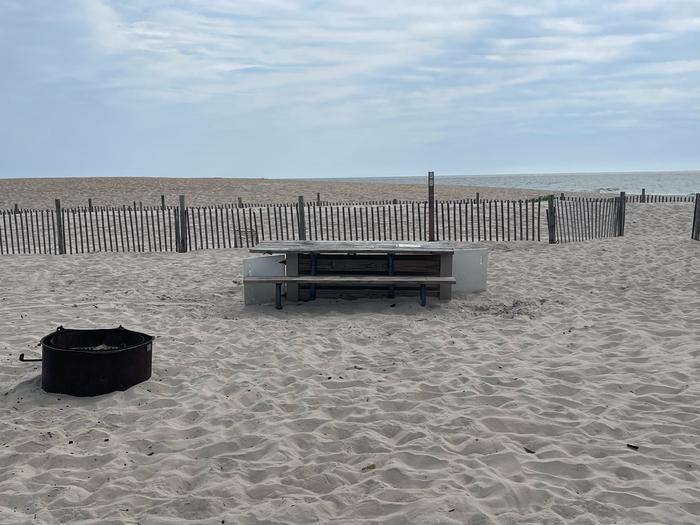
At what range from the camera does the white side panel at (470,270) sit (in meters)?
8.08

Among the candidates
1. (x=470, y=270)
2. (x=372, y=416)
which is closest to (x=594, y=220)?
(x=470, y=270)

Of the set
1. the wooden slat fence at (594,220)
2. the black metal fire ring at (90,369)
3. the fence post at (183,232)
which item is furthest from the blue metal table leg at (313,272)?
the wooden slat fence at (594,220)

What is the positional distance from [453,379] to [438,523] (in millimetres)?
1996

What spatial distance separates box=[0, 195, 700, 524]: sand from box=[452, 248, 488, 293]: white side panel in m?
0.54

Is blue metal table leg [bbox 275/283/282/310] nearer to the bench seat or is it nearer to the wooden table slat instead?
the bench seat

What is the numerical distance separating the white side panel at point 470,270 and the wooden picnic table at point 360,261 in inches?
16.0

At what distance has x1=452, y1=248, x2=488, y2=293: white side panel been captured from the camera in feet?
26.5

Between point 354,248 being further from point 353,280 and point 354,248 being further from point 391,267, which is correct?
point 391,267

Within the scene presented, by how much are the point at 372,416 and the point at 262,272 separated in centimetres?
423

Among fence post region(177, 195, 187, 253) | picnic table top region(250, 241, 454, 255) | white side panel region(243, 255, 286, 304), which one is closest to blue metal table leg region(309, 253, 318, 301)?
picnic table top region(250, 241, 454, 255)

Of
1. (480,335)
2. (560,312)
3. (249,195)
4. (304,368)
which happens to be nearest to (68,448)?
(304,368)

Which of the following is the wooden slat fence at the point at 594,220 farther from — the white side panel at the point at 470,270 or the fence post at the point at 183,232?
the fence post at the point at 183,232

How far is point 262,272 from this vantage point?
8.02 m

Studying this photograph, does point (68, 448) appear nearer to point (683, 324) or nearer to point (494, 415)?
point (494, 415)
